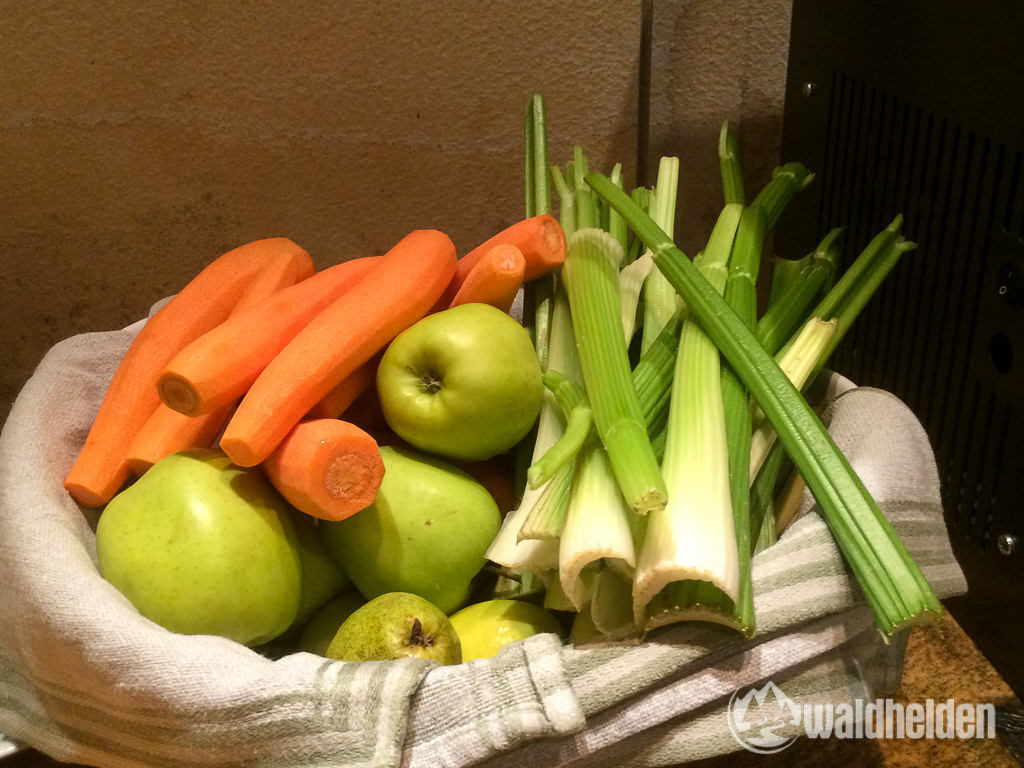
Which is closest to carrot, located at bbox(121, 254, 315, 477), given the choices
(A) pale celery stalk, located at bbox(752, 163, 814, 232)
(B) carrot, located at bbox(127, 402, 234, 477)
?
(B) carrot, located at bbox(127, 402, 234, 477)

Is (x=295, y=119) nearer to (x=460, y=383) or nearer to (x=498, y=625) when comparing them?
(x=460, y=383)

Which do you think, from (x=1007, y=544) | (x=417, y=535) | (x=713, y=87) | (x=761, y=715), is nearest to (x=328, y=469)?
(x=417, y=535)

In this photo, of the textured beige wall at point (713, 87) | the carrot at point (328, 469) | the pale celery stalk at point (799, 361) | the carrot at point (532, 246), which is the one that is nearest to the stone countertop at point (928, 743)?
the pale celery stalk at point (799, 361)

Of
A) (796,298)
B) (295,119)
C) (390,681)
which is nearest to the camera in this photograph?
(390,681)

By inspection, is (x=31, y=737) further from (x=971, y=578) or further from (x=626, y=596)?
(x=971, y=578)

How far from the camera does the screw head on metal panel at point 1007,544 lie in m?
0.59

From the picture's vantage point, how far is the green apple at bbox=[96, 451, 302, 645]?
54 cm

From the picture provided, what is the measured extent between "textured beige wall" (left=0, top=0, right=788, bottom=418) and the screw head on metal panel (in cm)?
55

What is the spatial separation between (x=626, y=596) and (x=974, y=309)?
1.03 feet

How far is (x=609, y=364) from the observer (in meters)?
0.60

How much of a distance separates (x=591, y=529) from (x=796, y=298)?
29 centimetres

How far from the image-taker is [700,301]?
62cm

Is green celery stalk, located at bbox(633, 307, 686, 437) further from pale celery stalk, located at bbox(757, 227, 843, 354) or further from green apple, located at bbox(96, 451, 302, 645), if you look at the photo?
green apple, located at bbox(96, 451, 302, 645)

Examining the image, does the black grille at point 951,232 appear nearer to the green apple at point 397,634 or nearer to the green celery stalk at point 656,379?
the green celery stalk at point 656,379
